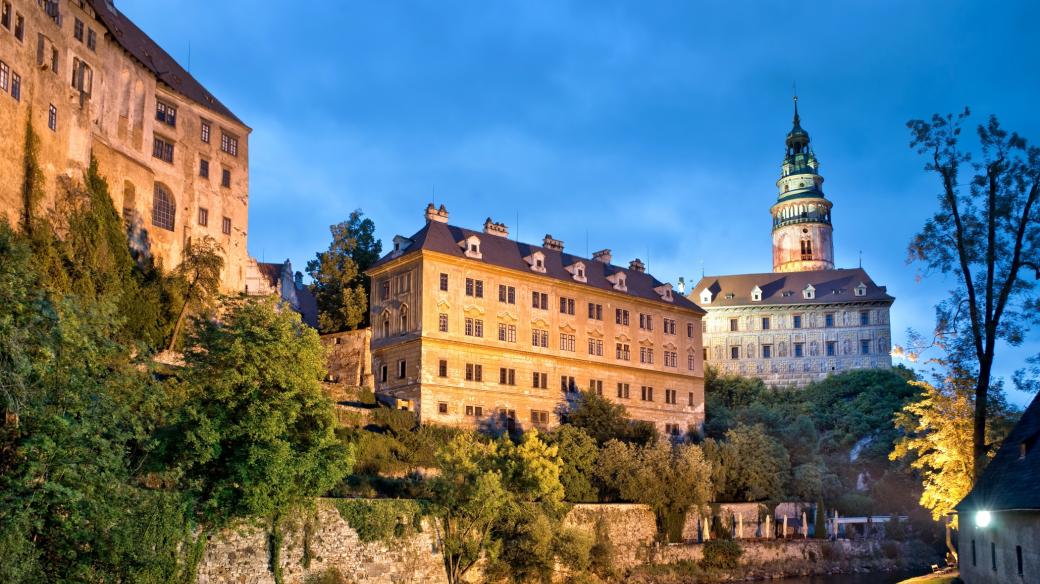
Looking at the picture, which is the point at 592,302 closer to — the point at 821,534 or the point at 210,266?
the point at 821,534

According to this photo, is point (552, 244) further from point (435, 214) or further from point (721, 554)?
point (721, 554)

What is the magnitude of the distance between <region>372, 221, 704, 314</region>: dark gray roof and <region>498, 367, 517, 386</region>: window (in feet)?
19.2

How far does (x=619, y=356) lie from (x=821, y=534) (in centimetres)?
1514

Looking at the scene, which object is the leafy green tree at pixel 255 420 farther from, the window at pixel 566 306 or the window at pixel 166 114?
the window at pixel 566 306

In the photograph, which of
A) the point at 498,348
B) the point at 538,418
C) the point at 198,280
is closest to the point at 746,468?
the point at 538,418

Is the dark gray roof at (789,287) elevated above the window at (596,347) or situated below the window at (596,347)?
above

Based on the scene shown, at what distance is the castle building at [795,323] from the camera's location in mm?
88438

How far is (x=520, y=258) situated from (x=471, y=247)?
424 centimetres

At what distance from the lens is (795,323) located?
9112 cm

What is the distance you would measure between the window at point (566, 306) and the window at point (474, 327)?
6024 millimetres

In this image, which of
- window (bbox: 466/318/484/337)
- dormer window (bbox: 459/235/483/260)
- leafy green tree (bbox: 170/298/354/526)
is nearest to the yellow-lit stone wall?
window (bbox: 466/318/484/337)

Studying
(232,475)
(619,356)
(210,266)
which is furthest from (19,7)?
(619,356)

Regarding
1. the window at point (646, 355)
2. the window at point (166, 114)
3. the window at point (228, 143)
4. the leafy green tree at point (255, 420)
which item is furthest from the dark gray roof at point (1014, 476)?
the window at point (228, 143)

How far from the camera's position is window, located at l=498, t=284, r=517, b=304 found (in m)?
54.9
